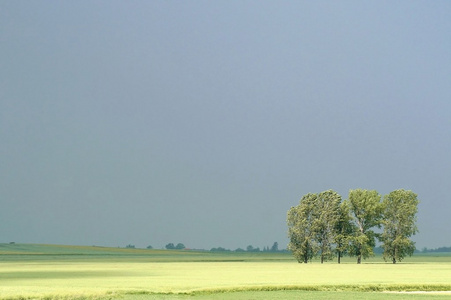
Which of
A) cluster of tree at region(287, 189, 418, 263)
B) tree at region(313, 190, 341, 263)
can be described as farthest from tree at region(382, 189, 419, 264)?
tree at region(313, 190, 341, 263)

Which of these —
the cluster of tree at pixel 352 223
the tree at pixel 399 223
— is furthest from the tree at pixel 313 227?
the tree at pixel 399 223

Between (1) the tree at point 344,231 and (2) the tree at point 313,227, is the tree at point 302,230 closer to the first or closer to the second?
(2) the tree at point 313,227

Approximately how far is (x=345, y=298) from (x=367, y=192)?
85.3 m

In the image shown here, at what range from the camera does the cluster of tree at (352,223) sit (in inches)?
4786

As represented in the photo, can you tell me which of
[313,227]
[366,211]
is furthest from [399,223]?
[313,227]

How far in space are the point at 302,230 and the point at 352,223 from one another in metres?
11.3

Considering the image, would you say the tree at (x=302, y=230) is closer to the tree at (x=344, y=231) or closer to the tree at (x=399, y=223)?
the tree at (x=344, y=231)

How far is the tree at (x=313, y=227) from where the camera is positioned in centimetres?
12125

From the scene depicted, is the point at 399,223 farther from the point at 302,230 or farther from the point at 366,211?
the point at 302,230

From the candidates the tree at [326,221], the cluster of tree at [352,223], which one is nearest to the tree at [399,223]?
the cluster of tree at [352,223]

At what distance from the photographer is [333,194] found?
124 m

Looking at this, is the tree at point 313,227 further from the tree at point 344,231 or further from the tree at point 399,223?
the tree at point 399,223

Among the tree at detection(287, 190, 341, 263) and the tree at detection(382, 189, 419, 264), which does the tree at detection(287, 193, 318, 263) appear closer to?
the tree at detection(287, 190, 341, 263)

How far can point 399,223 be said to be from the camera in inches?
4911
